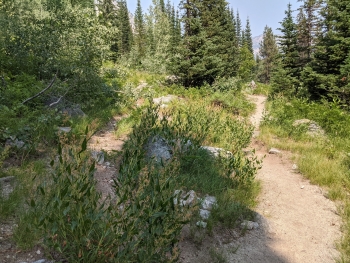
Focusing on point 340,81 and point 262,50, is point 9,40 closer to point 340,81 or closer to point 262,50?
point 340,81

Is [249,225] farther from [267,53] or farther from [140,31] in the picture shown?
[267,53]

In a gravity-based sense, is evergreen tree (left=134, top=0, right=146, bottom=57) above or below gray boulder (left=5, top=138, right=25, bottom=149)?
above

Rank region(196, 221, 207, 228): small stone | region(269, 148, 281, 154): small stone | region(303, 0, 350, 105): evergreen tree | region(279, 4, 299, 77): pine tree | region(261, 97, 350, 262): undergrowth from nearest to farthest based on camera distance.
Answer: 1. region(196, 221, 207, 228): small stone
2. region(261, 97, 350, 262): undergrowth
3. region(269, 148, 281, 154): small stone
4. region(303, 0, 350, 105): evergreen tree
5. region(279, 4, 299, 77): pine tree

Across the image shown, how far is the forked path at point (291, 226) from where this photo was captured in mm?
3687


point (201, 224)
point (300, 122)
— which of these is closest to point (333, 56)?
point (300, 122)

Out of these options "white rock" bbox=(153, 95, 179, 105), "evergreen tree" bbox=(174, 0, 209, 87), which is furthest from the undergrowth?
"evergreen tree" bbox=(174, 0, 209, 87)

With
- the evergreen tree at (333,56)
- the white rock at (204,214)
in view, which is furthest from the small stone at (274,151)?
the evergreen tree at (333,56)

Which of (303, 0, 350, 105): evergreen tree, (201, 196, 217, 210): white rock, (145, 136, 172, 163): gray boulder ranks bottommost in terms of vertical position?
(201, 196, 217, 210): white rock

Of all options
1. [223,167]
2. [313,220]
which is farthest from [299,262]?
[223,167]

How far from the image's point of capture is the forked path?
3687mm

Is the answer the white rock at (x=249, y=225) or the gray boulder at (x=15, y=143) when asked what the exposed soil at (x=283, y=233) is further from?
the gray boulder at (x=15, y=143)

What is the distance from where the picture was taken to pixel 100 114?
840 cm

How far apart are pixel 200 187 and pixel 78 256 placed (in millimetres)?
3068

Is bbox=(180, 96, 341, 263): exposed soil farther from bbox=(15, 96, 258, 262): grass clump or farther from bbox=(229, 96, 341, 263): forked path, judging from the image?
bbox=(15, 96, 258, 262): grass clump
